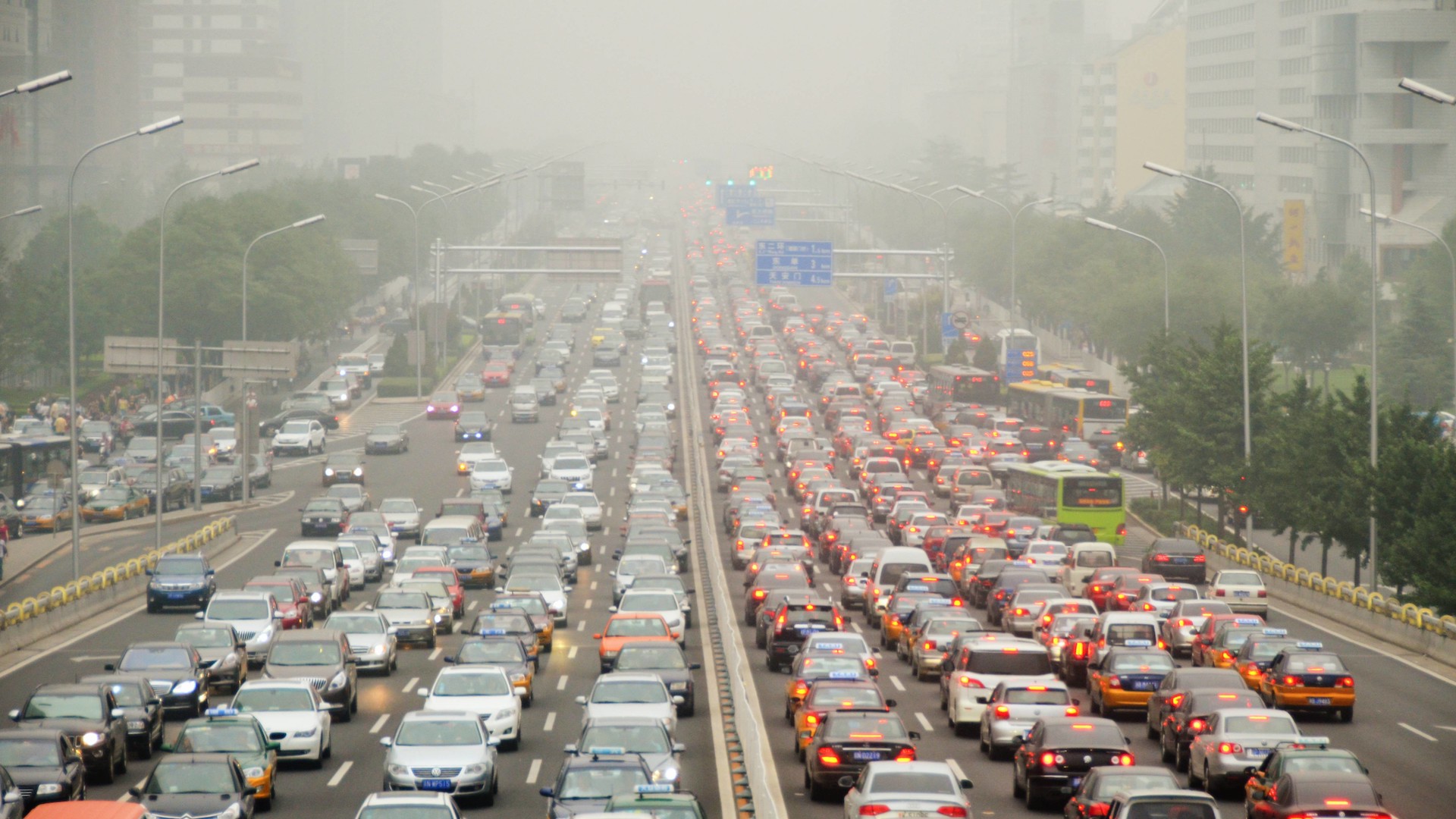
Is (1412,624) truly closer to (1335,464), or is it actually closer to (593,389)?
(1335,464)

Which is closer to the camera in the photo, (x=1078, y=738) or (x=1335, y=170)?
(x=1078, y=738)

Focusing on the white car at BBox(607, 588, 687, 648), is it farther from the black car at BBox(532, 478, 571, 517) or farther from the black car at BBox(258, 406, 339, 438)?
the black car at BBox(258, 406, 339, 438)

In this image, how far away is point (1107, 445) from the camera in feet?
274

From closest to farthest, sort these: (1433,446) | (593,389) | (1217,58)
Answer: (1433,446), (593,389), (1217,58)

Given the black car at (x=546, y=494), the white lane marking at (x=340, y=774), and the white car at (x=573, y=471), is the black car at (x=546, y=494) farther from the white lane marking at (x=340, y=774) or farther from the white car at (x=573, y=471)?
the white lane marking at (x=340, y=774)

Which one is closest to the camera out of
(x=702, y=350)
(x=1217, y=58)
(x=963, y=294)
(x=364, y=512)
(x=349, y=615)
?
(x=349, y=615)

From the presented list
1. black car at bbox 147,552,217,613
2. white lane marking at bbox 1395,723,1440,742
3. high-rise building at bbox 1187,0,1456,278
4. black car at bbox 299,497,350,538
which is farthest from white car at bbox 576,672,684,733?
high-rise building at bbox 1187,0,1456,278

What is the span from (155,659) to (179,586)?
15.4m

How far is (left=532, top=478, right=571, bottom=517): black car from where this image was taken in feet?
220

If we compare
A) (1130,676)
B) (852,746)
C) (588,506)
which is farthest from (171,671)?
(588,506)

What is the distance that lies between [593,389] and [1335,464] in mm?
47792

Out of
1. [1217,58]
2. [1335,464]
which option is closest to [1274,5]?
[1217,58]

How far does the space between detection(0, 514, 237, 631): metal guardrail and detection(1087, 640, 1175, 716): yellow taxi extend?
21515mm

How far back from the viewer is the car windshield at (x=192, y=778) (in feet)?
72.1
